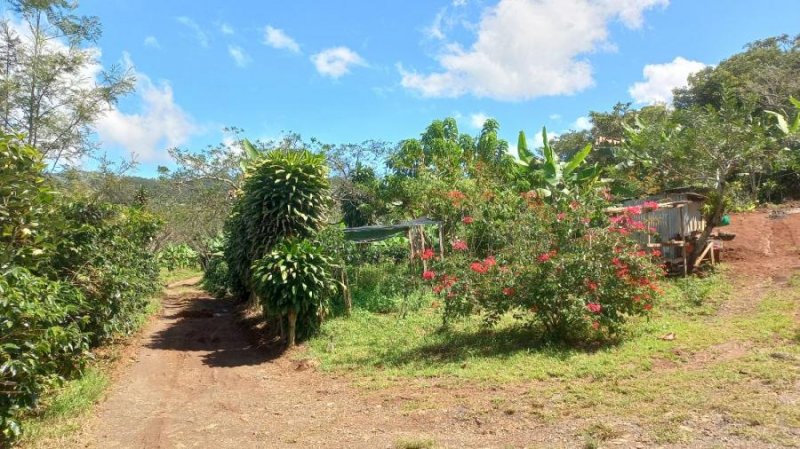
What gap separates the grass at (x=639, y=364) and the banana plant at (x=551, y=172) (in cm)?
476

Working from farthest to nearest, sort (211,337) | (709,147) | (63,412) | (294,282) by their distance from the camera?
(709,147) < (211,337) < (294,282) < (63,412)

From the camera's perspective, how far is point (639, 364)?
6.57 meters

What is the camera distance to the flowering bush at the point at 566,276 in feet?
24.2

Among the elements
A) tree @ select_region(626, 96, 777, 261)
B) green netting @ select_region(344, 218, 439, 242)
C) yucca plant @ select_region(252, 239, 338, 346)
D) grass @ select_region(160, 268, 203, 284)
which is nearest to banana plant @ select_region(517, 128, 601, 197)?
tree @ select_region(626, 96, 777, 261)

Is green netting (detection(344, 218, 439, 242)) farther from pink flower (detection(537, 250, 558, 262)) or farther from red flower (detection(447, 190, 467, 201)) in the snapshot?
pink flower (detection(537, 250, 558, 262))

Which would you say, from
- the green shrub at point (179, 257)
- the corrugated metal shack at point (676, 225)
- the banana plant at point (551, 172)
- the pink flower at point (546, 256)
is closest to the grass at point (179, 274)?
the green shrub at point (179, 257)

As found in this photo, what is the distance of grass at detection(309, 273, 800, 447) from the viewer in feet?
15.8

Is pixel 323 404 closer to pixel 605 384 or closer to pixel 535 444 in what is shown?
pixel 535 444

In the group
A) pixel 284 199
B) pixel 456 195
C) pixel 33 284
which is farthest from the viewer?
pixel 456 195

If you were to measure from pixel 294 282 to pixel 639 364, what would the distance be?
568 centimetres

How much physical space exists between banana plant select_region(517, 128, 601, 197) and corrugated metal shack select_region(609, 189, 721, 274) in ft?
4.67

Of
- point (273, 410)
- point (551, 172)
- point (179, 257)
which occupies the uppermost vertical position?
point (551, 172)

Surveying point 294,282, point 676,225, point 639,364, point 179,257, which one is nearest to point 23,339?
point 294,282

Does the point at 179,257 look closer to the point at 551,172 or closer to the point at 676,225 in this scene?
the point at 551,172
